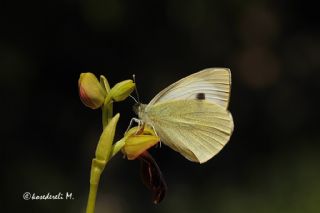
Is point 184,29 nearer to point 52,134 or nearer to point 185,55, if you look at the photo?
point 185,55

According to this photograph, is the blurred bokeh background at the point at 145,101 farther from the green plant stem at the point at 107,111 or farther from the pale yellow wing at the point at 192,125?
the green plant stem at the point at 107,111

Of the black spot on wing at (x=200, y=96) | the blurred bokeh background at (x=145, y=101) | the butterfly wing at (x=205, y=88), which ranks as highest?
the butterfly wing at (x=205, y=88)

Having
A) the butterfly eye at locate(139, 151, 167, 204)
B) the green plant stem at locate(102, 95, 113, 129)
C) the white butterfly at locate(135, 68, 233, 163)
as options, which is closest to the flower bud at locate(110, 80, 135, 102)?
the green plant stem at locate(102, 95, 113, 129)

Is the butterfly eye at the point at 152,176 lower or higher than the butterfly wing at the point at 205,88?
lower

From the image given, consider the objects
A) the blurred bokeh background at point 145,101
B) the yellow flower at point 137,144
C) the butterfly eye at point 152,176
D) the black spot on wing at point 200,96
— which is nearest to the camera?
the yellow flower at point 137,144

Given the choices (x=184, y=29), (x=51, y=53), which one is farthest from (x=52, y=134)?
(x=184, y=29)

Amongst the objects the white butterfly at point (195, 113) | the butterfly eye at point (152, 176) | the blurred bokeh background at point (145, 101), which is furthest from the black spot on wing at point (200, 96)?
the blurred bokeh background at point (145, 101)

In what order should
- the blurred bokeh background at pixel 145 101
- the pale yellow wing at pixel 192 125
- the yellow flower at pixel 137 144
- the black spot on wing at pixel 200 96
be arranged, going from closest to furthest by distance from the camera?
1. the yellow flower at pixel 137 144
2. the pale yellow wing at pixel 192 125
3. the black spot on wing at pixel 200 96
4. the blurred bokeh background at pixel 145 101

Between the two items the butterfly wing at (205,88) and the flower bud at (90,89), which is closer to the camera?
the flower bud at (90,89)
